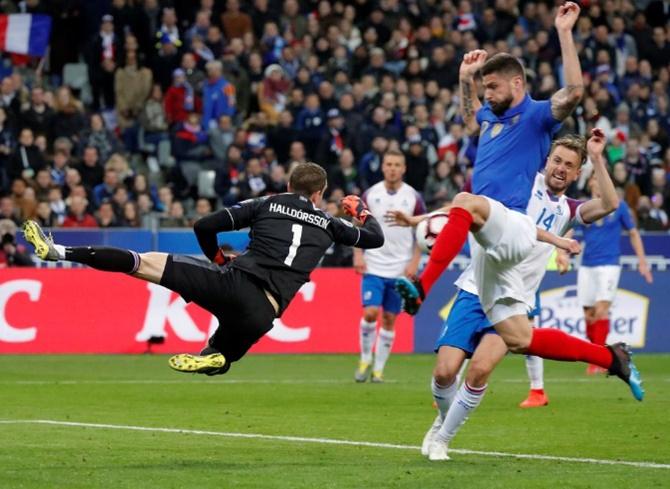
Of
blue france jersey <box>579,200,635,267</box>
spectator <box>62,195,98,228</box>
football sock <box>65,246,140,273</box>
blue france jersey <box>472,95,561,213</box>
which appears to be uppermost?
blue france jersey <box>472,95,561,213</box>

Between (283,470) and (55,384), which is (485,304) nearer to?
(283,470)

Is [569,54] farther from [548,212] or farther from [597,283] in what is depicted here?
[597,283]

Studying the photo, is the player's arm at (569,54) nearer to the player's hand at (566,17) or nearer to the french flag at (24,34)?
the player's hand at (566,17)

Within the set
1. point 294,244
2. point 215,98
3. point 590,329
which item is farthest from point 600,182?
point 215,98

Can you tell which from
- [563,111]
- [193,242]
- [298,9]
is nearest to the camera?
[563,111]

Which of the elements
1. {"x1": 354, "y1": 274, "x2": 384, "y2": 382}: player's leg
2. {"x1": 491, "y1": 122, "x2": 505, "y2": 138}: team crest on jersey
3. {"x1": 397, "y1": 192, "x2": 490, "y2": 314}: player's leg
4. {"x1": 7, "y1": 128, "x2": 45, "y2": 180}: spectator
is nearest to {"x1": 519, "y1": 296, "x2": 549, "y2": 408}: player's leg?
{"x1": 354, "y1": 274, "x2": 384, "y2": 382}: player's leg

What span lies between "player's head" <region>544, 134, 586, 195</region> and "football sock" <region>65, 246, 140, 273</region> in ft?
11.0

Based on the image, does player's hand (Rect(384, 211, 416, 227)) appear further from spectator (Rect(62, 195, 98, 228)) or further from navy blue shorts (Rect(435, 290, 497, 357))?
spectator (Rect(62, 195, 98, 228))

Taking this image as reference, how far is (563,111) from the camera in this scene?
33.6ft

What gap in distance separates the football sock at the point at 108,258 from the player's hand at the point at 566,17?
3.28 m

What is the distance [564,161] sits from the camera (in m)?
11.5

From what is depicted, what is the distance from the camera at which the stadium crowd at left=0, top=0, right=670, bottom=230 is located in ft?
81.6

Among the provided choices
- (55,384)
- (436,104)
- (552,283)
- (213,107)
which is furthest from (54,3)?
(55,384)

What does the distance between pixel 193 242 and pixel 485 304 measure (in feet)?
43.7
